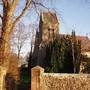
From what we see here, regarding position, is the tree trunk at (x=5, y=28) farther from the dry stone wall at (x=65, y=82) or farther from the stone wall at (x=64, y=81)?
the dry stone wall at (x=65, y=82)

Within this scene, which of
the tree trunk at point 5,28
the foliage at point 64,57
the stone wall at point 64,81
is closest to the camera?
the tree trunk at point 5,28

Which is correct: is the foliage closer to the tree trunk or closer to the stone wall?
the stone wall

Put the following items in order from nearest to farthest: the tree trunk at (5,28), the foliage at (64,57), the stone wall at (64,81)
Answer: the tree trunk at (5,28)
the stone wall at (64,81)
the foliage at (64,57)

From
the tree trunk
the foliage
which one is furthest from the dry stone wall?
the foliage

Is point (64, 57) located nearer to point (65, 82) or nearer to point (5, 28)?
point (65, 82)

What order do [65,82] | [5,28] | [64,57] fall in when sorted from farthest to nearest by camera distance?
[64,57], [65,82], [5,28]

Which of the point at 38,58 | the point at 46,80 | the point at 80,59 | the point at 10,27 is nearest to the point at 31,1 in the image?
the point at 10,27

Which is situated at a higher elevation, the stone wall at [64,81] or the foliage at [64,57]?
A: the foliage at [64,57]

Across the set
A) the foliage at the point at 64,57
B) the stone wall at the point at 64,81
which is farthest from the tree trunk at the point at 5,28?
the foliage at the point at 64,57

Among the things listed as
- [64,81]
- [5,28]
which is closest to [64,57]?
[64,81]

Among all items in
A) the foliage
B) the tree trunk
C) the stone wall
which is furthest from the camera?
the foliage

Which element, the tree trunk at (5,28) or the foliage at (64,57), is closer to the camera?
the tree trunk at (5,28)

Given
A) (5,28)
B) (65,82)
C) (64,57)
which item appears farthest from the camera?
(64,57)

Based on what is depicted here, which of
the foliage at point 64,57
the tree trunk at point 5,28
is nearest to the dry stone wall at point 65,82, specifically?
the tree trunk at point 5,28
